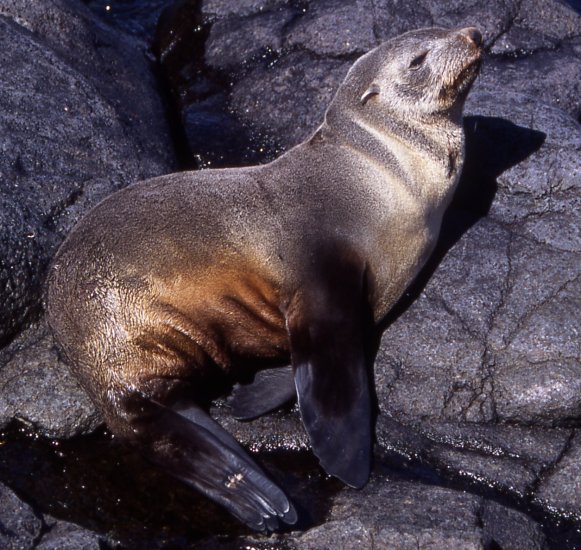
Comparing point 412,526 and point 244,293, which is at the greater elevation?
point 244,293

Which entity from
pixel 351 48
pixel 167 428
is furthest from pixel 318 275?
pixel 351 48

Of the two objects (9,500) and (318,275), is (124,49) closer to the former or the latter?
(318,275)

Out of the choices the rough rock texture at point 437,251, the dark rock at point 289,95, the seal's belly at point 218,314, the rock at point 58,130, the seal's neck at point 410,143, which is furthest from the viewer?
the dark rock at point 289,95

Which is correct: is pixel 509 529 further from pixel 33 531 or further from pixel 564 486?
pixel 33 531

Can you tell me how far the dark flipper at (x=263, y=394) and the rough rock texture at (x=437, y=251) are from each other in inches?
3.5

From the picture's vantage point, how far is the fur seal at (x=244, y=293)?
5.14 meters

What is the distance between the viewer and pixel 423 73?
6184mm

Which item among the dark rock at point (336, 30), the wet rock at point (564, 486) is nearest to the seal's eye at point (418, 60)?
the dark rock at point (336, 30)

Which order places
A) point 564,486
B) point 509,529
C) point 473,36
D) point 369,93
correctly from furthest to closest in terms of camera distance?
point 369,93
point 473,36
point 564,486
point 509,529

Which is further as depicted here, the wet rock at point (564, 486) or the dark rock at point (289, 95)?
the dark rock at point (289, 95)

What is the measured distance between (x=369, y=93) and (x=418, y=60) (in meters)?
0.37

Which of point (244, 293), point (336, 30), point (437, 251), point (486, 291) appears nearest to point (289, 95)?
point (336, 30)

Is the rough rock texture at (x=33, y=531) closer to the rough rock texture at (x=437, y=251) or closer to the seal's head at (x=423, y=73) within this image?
the rough rock texture at (x=437, y=251)

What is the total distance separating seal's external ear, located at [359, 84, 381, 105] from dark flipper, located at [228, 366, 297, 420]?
180cm
